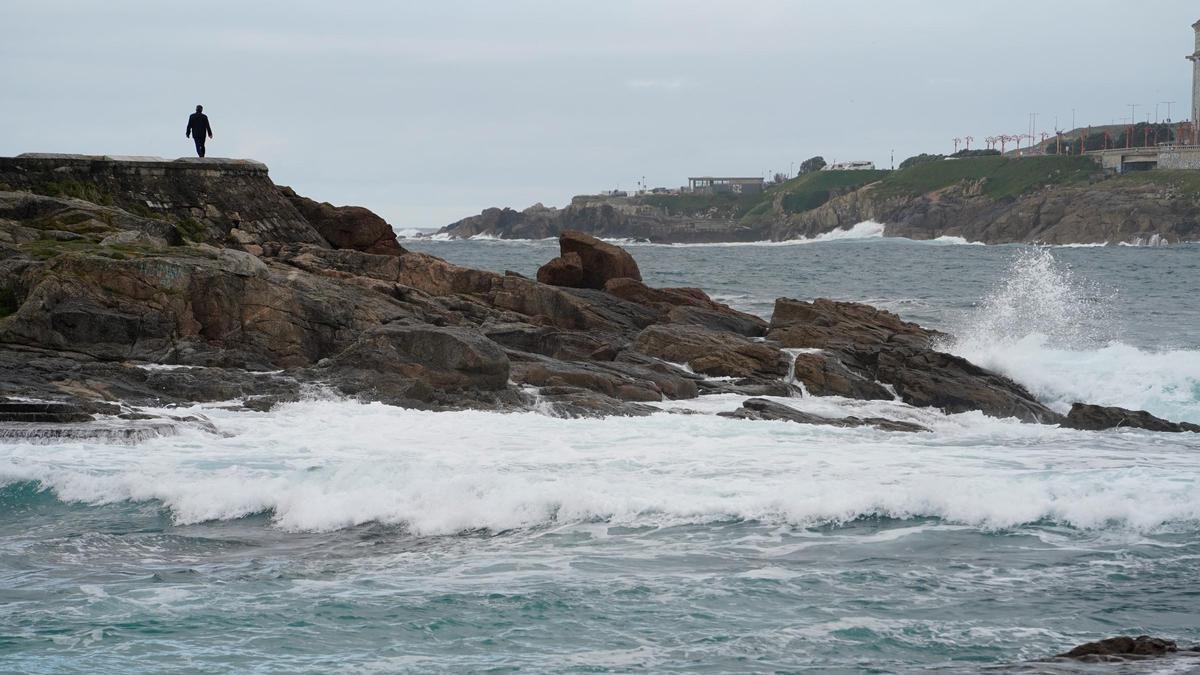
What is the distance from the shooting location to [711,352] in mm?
22812

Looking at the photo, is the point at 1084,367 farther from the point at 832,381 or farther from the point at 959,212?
the point at 959,212

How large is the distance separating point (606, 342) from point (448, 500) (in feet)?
29.9

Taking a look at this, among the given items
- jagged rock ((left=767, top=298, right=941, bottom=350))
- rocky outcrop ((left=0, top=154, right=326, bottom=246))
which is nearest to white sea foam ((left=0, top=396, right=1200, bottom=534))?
jagged rock ((left=767, top=298, right=941, bottom=350))

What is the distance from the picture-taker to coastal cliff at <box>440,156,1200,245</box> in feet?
443

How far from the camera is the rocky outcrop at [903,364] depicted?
2158 cm

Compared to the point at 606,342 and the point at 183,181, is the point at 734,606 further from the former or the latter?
the point at 183,181

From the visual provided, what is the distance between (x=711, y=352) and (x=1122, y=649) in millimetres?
14372

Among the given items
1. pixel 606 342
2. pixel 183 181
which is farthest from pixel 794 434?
pixel 183 181

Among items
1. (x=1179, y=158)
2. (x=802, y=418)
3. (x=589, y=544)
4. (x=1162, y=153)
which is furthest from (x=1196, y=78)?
(x=589, y=544)

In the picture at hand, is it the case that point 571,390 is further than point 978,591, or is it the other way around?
point 571,390

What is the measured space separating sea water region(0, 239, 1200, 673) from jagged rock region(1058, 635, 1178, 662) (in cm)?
40

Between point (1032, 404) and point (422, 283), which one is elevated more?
point (422, 283)

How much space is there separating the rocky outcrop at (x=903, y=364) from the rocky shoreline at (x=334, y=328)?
0.05 meters

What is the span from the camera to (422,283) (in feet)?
83.7
